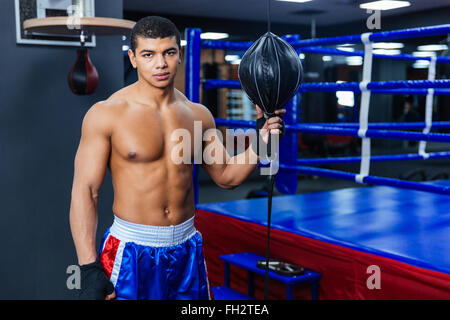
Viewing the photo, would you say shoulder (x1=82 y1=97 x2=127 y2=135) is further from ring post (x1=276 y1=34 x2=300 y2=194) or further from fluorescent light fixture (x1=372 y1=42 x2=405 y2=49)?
fluorescent light fixture (x1=372 y1=42 x2=405 y2=49)

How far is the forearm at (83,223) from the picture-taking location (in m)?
1.38

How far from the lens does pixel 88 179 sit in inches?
55.0

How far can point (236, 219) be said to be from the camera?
2.64m

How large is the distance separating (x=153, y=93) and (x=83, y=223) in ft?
1.38

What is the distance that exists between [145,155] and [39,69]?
1377 mm

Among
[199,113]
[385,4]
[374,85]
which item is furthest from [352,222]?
[385,4]

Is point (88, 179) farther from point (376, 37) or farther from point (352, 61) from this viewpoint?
point (352, 61)

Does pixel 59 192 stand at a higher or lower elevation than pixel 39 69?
lower

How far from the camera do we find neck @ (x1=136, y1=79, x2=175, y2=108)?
1.46 m

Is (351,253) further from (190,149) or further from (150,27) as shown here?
(150,27)

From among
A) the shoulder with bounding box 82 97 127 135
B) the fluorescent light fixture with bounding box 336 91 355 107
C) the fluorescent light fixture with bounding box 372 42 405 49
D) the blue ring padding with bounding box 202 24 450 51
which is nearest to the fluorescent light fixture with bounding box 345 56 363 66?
the fluorescent light fixture with bounding box 336 91 355 107

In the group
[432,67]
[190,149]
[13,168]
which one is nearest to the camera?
[190,149]
